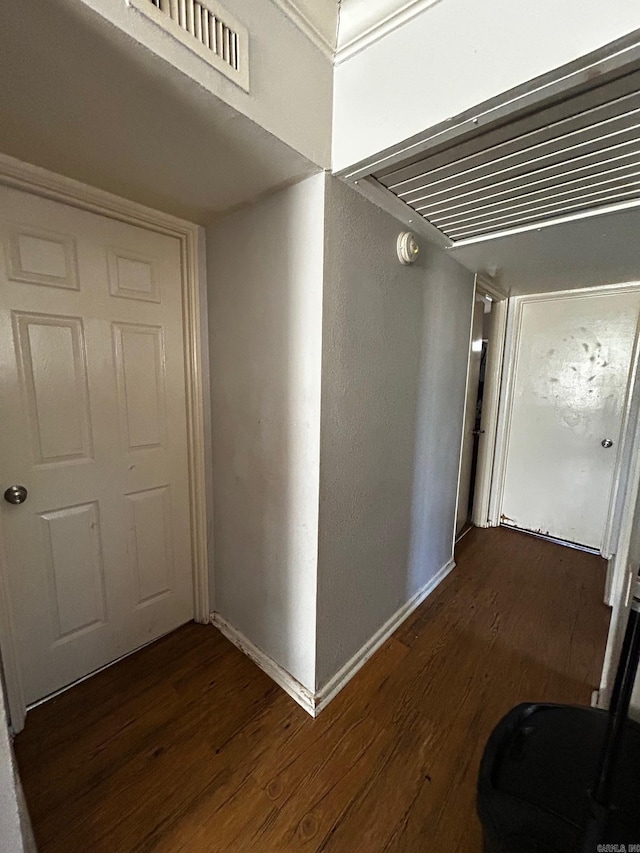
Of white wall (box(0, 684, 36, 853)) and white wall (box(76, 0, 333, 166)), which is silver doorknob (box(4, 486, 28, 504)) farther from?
white wall (box(76, 0, 333, 166))

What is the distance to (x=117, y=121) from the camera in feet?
3.12

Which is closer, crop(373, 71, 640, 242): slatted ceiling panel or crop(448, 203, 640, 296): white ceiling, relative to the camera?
crop(373, 71, 640, 242): slatted ceiling panel

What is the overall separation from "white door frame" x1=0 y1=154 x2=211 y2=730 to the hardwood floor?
234 millimetres

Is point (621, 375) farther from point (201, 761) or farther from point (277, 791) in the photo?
point (201, 761)

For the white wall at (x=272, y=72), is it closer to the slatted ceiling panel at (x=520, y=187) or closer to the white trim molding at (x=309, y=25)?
the white trim molding at (x=309, y=25)

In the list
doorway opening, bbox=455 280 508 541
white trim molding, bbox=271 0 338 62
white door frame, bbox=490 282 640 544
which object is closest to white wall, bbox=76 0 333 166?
white trim molding, bbox=271 0 338 62

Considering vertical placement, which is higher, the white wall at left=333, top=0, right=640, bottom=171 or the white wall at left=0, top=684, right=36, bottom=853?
the white wall at left=333, top=0, right=640, bottom=171

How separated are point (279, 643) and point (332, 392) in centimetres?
114

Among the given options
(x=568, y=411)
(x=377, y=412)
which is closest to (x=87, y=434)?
(x=377, y=412)

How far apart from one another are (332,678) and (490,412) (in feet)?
8.12

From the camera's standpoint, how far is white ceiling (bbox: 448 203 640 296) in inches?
61.0

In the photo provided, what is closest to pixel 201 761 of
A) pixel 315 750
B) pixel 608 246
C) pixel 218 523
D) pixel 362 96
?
pixel 315 750

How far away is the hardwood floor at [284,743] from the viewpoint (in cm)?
108

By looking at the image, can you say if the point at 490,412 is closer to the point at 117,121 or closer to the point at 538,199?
the point at 538,199
